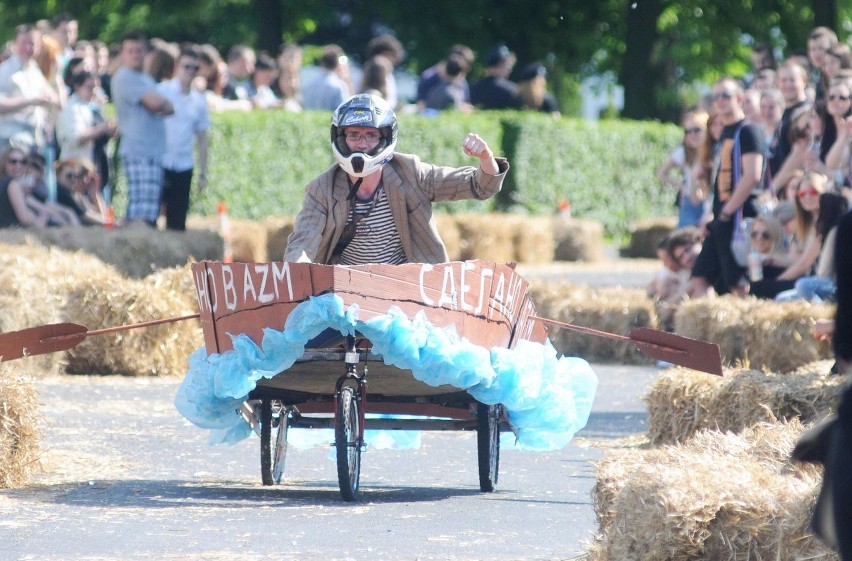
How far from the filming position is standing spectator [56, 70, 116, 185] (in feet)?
59.8

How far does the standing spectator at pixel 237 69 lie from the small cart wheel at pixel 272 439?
14140 mm

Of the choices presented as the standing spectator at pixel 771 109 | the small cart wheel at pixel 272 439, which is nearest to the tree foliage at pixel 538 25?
the standing spectator at pixel 771 109

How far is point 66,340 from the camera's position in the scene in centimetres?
927

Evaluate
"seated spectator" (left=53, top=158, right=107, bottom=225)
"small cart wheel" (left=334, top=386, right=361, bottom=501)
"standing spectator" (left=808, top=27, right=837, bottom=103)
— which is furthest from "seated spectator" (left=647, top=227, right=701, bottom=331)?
"small cart wheel" (left=334, top=386, right=361, bottom=501)

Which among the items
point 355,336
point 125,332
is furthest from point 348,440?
point 125,332

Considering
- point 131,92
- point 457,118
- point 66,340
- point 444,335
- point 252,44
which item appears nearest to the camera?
point 444,335

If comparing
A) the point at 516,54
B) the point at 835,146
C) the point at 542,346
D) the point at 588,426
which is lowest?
the point at 588,426

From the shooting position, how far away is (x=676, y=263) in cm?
1644

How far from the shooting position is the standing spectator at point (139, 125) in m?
17.2

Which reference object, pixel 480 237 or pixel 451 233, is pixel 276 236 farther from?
pixel 480 237

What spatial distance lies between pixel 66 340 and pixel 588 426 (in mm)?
3712

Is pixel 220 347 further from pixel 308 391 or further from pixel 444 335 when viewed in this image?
pixel 444 335

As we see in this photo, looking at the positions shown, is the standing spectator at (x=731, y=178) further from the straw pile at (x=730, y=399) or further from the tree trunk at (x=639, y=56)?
the tree trunk at (x=639, y=56)

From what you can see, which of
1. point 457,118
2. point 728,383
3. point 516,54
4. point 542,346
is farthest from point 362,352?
point 516,54
